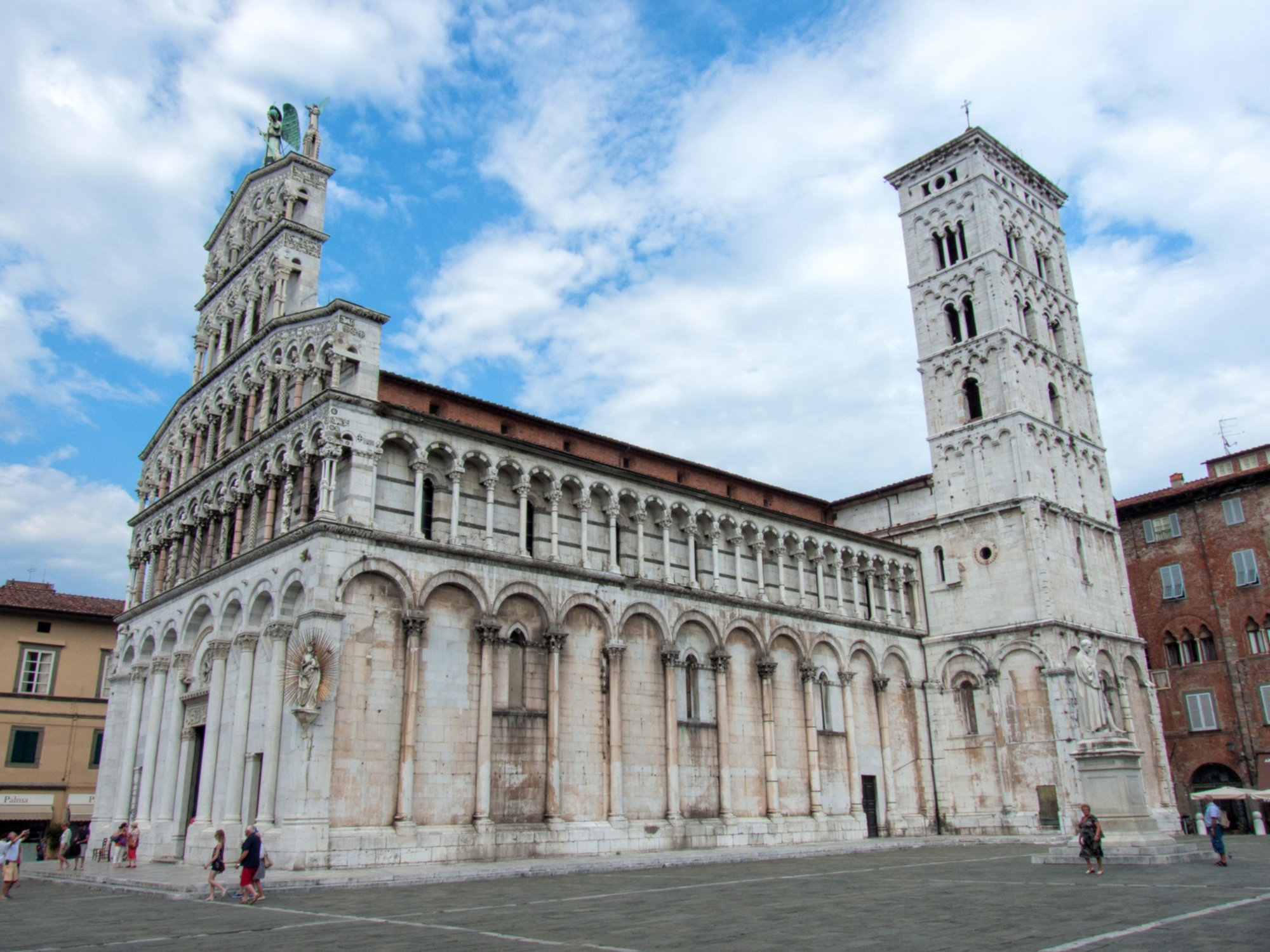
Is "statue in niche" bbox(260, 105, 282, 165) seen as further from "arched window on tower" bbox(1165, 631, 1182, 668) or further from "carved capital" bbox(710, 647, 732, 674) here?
"arched window on tower" bbox(1165, 631, 1182, 668)

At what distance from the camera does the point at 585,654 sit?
26.3m

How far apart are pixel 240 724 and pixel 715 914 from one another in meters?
14.3

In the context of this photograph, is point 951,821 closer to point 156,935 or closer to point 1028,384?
point 1028,384

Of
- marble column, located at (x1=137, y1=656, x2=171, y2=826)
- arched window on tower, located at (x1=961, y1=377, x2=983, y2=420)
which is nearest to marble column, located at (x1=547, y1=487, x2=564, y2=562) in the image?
marble column, located at (x1=137, y1=656, x2=171, y2=826)

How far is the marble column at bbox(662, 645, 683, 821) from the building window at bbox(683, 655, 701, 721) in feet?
1.62

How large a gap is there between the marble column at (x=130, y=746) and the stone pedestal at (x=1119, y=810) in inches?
976

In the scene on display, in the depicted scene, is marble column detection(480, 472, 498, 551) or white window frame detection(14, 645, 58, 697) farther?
white window frame detection(14, 645, 58, 697)

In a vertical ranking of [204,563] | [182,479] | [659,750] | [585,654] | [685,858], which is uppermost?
[182,479]

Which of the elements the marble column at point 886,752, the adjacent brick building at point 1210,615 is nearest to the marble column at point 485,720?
the marble column at point 886,752

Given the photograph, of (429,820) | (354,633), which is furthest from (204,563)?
(429,820)

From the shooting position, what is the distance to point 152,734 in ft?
89.4

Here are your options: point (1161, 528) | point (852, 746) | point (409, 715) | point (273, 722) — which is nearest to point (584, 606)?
point (409, 715)

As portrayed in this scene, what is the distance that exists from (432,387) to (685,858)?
47.1 ft

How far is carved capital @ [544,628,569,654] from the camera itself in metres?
25.2
